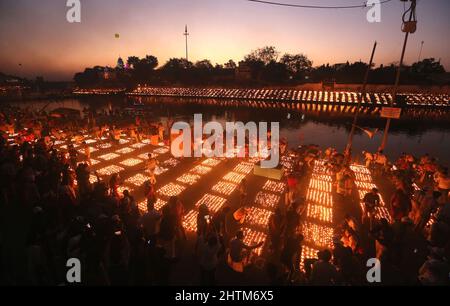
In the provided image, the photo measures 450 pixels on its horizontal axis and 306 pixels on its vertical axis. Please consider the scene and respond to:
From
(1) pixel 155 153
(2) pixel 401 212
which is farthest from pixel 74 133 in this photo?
(2) pixel 401 212

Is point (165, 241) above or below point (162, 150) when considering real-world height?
above

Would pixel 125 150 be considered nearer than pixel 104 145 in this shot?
Yes

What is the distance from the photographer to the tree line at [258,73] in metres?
71.7

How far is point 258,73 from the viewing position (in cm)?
9138

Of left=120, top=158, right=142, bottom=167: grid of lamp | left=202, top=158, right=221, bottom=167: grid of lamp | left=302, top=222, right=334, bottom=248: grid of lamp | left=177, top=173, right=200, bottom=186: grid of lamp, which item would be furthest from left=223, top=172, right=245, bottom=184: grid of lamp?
left=120, top=158, right=142, bottom=167: grid of lamp

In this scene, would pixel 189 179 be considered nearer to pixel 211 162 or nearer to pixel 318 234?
pixel 211 162

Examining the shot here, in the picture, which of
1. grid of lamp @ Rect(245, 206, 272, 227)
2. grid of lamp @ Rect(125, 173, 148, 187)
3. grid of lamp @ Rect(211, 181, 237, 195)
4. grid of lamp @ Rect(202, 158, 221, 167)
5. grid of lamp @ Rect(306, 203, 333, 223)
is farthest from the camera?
grid of lamp @ Rect(202, 158, 221, 167)

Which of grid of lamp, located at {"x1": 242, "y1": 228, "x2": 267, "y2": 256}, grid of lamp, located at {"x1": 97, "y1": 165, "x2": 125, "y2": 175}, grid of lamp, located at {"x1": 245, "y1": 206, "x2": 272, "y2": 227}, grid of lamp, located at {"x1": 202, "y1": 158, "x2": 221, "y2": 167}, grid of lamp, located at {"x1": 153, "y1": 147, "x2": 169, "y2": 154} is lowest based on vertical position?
grid of lamp, located at {"x1": 242, "y1": 228, "x2": 267, "y2": 256}

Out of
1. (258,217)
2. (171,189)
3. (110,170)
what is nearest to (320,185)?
(258,217)

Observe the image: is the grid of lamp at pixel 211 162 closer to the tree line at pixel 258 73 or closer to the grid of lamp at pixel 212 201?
the grid of lamp at pixel 212 201

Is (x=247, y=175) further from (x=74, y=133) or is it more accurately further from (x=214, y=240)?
(x=74, y=133)

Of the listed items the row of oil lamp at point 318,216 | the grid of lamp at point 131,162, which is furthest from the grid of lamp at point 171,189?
the row of oil lamp at point 318,216

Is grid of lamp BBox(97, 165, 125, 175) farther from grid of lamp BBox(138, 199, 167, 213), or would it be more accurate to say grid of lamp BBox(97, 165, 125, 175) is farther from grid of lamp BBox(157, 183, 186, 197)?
grid of lamp BBox(138, 199, 167, 213)

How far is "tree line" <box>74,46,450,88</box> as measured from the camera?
71.7 m
